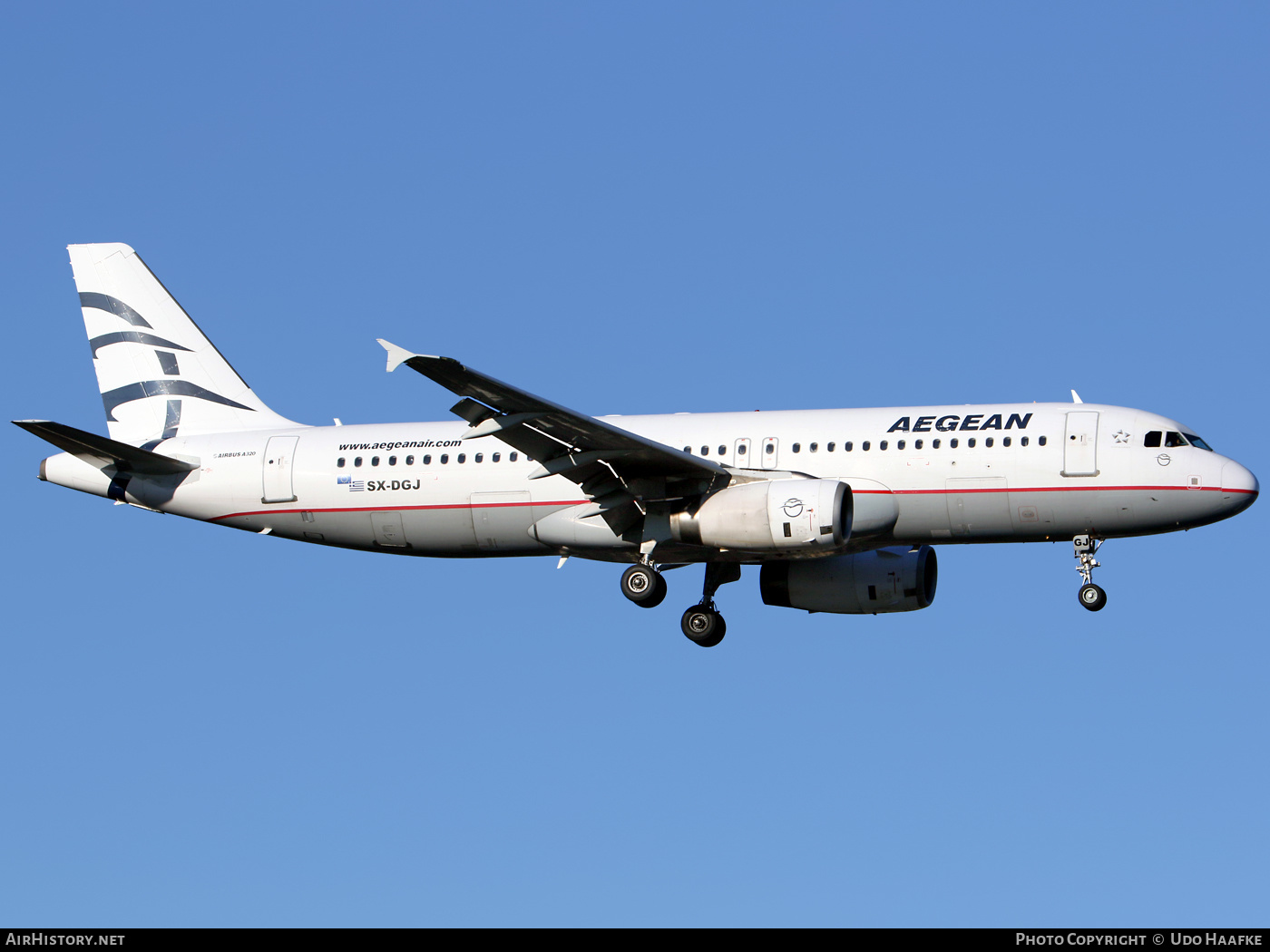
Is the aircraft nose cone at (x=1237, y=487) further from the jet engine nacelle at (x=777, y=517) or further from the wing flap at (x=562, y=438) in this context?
the wing flap at (x=562, y=438)

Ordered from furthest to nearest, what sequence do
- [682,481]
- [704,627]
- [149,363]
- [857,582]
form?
[149,363], [857,582], [704,627], [682,481]

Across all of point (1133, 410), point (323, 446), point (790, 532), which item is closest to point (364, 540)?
point (323, 446)

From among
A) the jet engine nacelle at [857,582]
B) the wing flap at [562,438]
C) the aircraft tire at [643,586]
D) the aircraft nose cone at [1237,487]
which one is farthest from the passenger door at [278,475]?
the aircraft nose cone at [1237,487]

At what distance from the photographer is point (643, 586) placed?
1638 inches

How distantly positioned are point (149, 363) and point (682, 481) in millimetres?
15767

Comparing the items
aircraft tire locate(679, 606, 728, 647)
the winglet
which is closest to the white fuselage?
aircraft tire locate(679, 606, 728, 647)

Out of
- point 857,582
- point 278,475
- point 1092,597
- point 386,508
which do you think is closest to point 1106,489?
point 1092,597

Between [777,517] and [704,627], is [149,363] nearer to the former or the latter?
[704,627]

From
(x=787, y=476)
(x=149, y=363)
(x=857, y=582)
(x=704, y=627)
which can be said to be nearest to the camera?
(x=787, y=476)

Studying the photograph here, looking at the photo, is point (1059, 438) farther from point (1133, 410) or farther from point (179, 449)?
point (179, 449)
